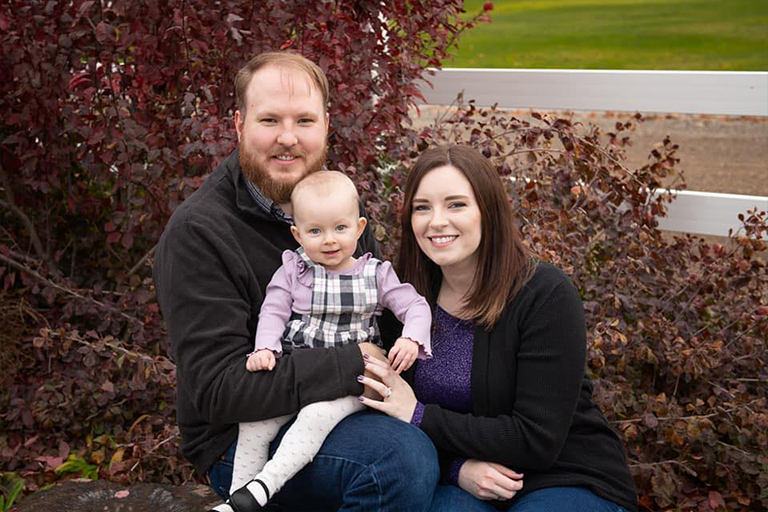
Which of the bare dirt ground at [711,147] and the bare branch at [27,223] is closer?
the bare branch at [27,223]

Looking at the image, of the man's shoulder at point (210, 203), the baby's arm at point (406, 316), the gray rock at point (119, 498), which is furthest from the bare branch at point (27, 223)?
the baby's arm at point (406, 316)

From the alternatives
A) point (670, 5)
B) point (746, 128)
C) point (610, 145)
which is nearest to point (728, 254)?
point (610, 145)

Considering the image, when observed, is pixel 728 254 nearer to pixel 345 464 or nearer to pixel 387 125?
pixel 387 125

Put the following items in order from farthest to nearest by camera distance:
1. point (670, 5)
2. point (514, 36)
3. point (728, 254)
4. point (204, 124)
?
1. point (670, 5)
2. point (514, 36)
3. point (728, 254)
4. point (204, 124)

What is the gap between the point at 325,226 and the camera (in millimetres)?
2623

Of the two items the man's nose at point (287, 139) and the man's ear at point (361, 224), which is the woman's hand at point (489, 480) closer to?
the man's ear at point (361, 224)

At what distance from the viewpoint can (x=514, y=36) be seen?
24.3m

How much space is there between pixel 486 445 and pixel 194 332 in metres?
0.91

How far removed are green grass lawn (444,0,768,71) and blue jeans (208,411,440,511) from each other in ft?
48.4

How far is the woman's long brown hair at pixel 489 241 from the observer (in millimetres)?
2691

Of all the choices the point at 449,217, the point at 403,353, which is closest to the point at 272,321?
the point at 403,353

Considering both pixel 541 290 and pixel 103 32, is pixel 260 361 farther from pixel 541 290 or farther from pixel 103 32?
pixel 103 32

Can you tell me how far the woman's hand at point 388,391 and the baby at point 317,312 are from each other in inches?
1.6

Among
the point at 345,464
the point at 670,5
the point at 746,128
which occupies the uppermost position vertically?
the point at 670,5
